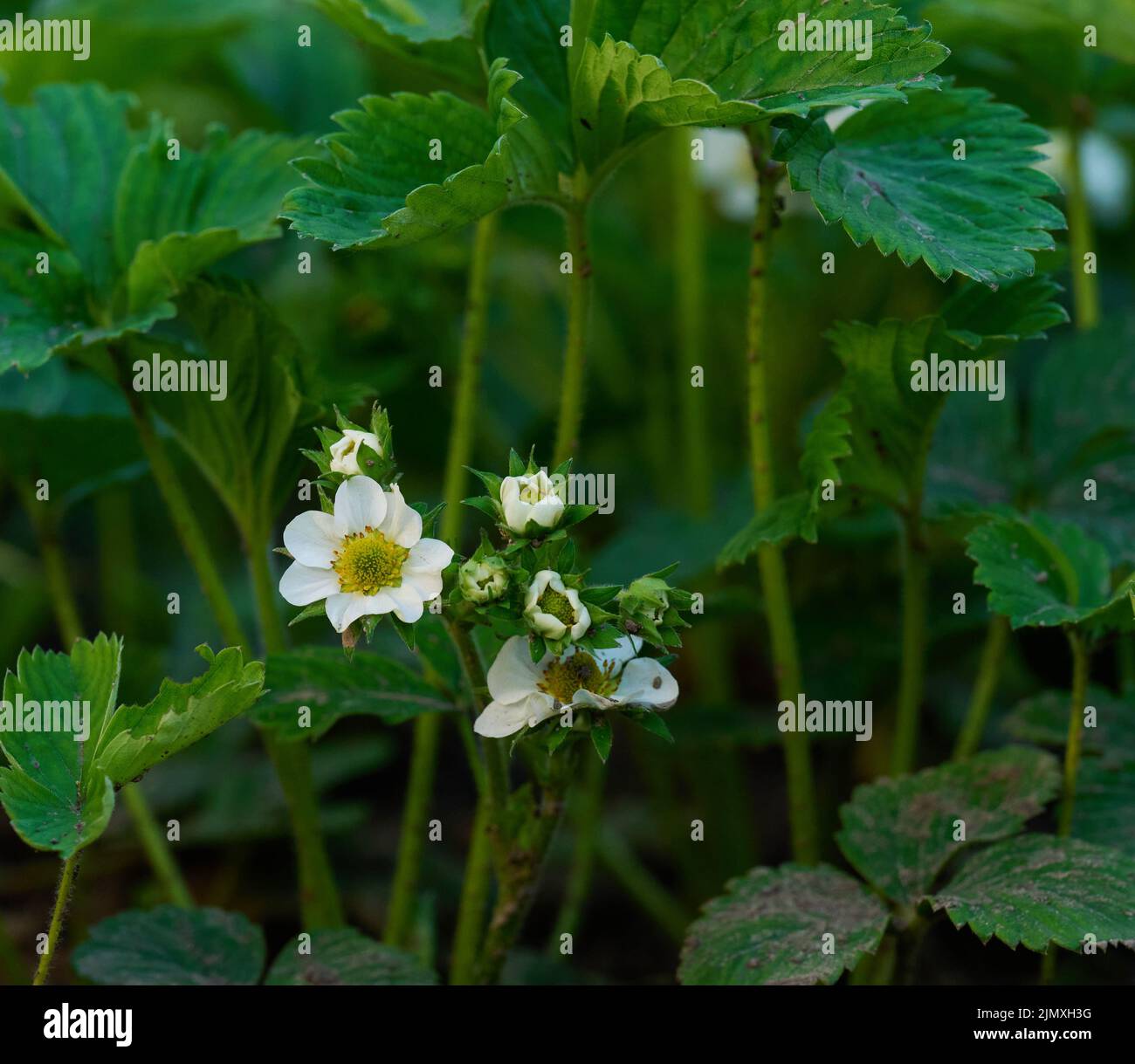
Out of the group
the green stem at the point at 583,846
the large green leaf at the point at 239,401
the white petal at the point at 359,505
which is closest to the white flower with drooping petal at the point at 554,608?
the white petal at the point at 359,505

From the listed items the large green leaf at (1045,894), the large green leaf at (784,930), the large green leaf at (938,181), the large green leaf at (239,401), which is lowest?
the large green leaf at (784,930)

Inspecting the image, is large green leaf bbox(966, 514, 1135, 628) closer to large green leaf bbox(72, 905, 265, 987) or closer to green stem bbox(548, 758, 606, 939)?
green stem bbox(548, 758, 606, 939)

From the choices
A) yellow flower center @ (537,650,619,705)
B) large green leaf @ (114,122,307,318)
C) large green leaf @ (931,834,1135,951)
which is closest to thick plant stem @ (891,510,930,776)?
large green leaf @ (931,834,1135,951)

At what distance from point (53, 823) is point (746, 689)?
1265 millimetres

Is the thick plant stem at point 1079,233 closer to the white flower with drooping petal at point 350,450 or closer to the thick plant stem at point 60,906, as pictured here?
the white flower with drooping petal at point 350,450

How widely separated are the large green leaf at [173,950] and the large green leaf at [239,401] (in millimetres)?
335

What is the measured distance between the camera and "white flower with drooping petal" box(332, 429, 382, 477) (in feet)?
2.46

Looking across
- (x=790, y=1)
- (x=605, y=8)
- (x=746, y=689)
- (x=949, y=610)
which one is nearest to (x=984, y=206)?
(x=790, y=1)

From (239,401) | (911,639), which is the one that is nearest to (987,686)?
(911,639)

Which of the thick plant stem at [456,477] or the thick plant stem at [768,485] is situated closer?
the thick plant stem at [768,485]

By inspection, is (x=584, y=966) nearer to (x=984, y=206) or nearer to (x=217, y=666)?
(x=217, y=666)

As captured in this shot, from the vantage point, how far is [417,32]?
0.98 meters

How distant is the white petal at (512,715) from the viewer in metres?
0.77
